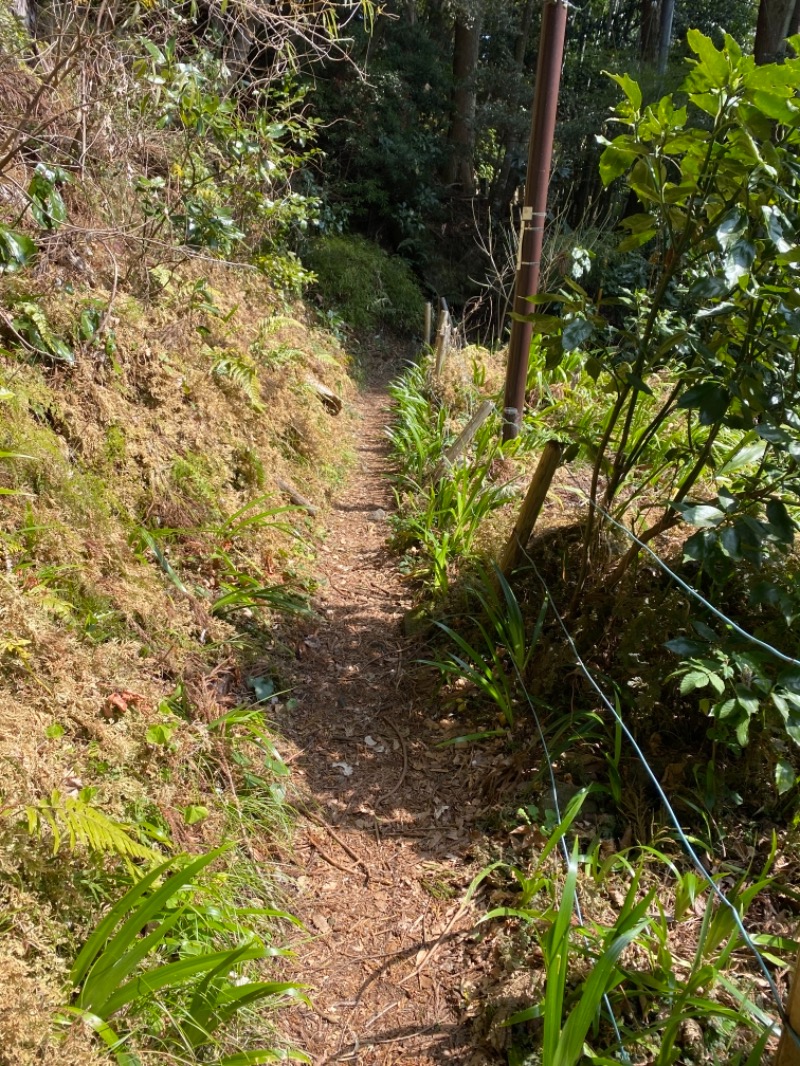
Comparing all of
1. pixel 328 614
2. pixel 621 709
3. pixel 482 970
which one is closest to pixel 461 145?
pixel 328 614

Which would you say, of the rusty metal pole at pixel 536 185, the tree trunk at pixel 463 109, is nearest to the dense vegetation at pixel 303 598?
the rusty metal pole at pixel 536 185

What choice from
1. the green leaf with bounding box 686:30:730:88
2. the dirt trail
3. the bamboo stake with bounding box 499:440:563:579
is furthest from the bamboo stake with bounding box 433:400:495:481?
the green leaf with bounding box 686:30:730:88

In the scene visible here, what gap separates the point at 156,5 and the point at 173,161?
941 millimetres

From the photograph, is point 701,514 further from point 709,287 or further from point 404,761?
point 404,761

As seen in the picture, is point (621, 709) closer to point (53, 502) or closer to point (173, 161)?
point (53, 502)

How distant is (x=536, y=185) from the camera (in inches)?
190

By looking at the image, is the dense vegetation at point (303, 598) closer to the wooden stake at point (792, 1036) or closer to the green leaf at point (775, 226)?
the green leaf at point (775, 226)

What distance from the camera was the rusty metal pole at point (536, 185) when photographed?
14.9 ft

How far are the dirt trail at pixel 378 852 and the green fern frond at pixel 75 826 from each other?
825mm

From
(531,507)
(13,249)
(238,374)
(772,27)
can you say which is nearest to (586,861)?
(531,507)

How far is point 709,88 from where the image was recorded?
249 centimetres

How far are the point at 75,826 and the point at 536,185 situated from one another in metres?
4.57

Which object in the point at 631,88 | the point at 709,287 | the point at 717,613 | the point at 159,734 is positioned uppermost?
the point at 631,88

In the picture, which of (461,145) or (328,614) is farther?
(461,145)
